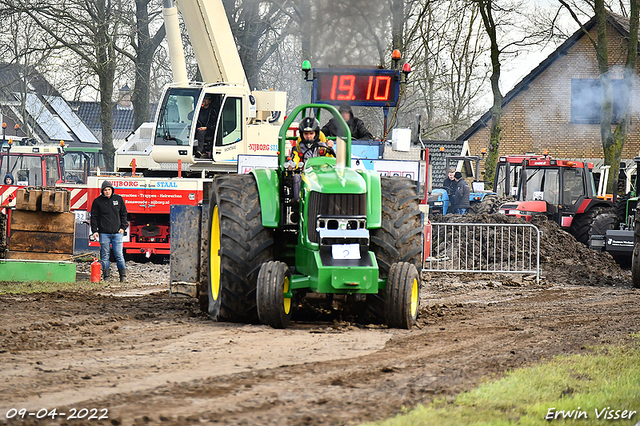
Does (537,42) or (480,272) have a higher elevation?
(537,42)

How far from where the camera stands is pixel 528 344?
301 inches

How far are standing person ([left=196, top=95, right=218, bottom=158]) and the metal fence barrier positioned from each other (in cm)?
476

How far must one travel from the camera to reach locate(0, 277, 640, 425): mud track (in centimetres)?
497

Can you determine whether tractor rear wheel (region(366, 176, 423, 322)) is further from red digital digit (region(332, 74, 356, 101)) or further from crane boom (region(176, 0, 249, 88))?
crane boom (region(176, 0, 249, 88))

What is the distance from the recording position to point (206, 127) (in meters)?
17.4

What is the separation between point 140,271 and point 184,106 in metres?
3.50

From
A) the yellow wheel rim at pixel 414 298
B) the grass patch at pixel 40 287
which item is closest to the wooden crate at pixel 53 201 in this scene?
the grass patch at pixel 40 287

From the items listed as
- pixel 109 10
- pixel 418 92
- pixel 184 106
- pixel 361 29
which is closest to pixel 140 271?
pixel 184 106

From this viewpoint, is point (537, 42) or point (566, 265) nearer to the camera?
point (566, 265)

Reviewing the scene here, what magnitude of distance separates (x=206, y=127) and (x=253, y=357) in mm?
11303

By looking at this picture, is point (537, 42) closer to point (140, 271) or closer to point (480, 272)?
point (480, 272)

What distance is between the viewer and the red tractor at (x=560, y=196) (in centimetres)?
2180

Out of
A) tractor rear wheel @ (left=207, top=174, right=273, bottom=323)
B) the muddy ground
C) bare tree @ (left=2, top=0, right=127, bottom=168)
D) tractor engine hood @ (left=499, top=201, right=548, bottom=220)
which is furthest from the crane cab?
bare tree @ (left=2, top=0, right=127, bottom=168)

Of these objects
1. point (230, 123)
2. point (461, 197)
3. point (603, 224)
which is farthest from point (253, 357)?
point (461, 197)
